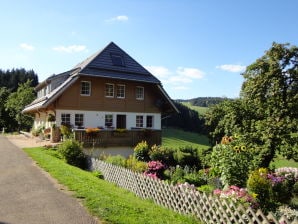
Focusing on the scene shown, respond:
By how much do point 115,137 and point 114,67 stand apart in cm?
660

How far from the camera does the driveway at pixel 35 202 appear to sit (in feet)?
25.2

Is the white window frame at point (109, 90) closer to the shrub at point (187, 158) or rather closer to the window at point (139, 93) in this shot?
the window at point (139, 93)

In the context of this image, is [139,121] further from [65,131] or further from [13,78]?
[13,78]

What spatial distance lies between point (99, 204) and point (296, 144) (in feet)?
43.0

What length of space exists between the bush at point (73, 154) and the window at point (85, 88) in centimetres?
1024

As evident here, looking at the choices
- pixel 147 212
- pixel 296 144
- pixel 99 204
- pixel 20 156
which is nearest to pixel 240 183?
pixel 147 212

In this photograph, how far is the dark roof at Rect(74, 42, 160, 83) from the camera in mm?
27641

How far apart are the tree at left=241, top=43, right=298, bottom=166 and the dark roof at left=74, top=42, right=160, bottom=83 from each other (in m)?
11.7

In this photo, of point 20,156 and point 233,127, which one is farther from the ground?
point 233,127

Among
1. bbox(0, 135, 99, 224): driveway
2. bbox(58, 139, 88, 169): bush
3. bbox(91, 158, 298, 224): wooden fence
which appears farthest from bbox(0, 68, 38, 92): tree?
bbox(91, 158, 298, 224): wooden fence

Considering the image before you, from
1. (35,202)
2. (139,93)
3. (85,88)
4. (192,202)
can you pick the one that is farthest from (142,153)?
(35,202)

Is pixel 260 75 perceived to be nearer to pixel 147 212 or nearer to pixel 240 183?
pixel 240 183

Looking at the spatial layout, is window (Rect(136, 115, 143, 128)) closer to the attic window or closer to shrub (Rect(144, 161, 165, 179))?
the attic window

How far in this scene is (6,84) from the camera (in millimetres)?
89562
